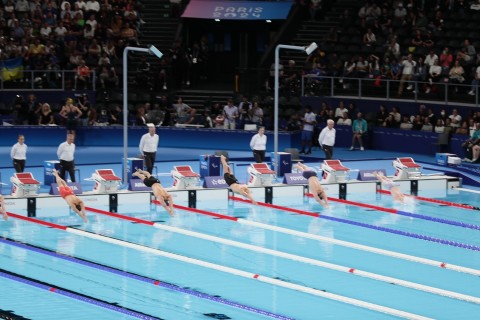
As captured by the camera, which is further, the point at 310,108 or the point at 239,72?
the point at 239,72

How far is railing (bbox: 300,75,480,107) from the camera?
116 ft

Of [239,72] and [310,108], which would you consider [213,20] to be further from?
[310,108]

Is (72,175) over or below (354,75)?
below

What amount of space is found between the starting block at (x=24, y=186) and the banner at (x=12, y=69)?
41.2ft

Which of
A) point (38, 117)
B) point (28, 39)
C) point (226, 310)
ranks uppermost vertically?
point (28, 39)

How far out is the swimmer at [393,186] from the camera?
26359 mm

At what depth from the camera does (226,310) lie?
18.0m

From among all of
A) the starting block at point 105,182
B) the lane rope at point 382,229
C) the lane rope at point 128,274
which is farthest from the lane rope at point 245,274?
the lane rope at point 382,229

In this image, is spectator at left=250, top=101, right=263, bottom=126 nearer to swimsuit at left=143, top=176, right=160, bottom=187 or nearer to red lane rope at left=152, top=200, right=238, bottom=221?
red lane rope at left=152, top=200, right=238, bottom=221

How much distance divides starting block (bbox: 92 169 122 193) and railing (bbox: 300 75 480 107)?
39.4ft

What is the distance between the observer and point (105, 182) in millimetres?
26812

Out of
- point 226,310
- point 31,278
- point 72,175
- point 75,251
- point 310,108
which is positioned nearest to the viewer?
point 226,310

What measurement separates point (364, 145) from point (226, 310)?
19.4 m

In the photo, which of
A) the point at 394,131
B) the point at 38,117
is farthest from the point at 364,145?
the point at 38,117
